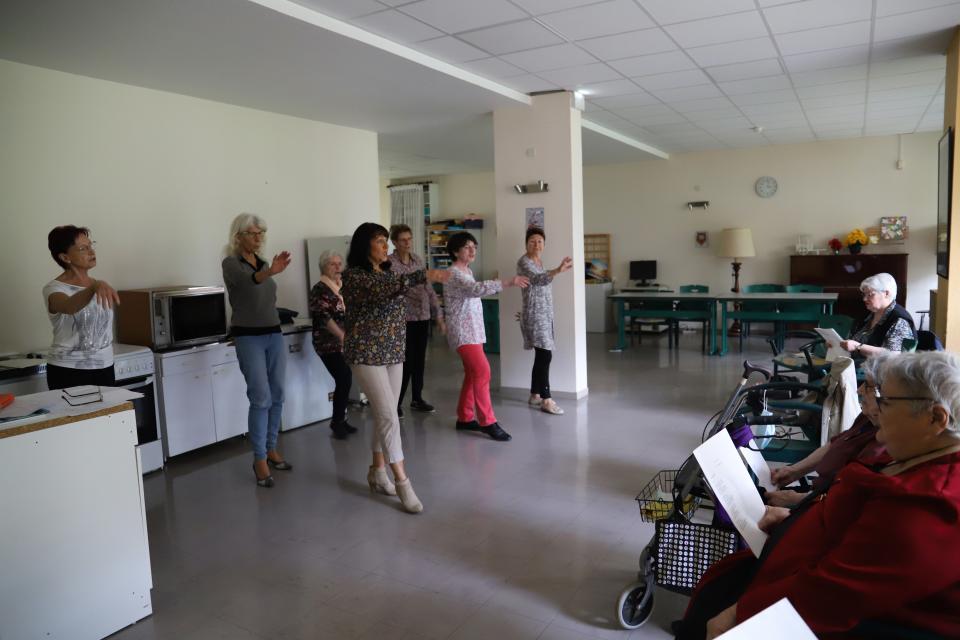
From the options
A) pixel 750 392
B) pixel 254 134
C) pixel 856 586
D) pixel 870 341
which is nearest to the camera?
pixel 856 586

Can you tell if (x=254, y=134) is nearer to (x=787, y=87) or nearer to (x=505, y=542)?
(x=505, y=542)

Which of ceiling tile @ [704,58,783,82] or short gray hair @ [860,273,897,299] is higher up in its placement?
ceiling tile @ [704,58,783,82]

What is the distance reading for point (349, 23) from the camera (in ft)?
12.8

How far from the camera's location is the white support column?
591 centimetres

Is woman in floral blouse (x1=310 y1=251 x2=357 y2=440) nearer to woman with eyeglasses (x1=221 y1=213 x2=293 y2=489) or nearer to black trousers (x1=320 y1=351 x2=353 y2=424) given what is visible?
black trousers (x1=320 y1=351 x2=353 y2=424)

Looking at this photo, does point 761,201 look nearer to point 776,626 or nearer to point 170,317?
point 170,317

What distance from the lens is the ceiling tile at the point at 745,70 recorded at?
5199 millimetres

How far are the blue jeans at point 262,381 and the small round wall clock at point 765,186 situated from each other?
27.4 feet

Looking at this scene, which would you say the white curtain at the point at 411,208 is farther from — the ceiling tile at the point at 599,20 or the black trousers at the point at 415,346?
the ceiling tile at the point at 599,20

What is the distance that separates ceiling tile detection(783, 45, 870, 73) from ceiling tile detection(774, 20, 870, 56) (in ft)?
0.42

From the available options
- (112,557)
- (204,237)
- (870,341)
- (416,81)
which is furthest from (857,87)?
(112,557)

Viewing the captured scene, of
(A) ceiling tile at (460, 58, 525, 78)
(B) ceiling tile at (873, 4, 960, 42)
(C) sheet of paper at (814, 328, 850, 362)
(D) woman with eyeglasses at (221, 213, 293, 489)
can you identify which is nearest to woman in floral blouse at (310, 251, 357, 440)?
(D) woman with eyeglasses at (221, 213, 293, 489)

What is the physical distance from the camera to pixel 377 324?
3416mm

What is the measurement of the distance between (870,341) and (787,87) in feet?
11.0
